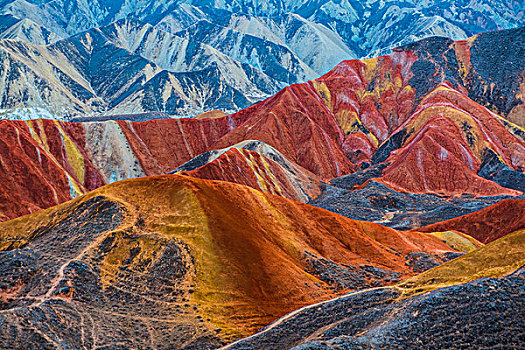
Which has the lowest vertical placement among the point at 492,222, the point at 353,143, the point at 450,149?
the point at 492,222

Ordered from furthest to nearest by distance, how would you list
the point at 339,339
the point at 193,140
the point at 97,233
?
the point at 193,140 < the point at 97,233 < the point at 339,339

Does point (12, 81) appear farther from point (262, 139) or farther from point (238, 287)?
point (238, 287)

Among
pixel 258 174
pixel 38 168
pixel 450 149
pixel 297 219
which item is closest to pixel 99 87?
pixel 38 168

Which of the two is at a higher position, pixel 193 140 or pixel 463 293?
pixel 193 140

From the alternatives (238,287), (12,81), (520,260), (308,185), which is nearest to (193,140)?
(308,185)

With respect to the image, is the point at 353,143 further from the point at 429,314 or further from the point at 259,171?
the point at 429,314

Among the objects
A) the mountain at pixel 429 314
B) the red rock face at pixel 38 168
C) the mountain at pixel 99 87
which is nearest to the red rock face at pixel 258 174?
the red rock face at pixel 38 168
